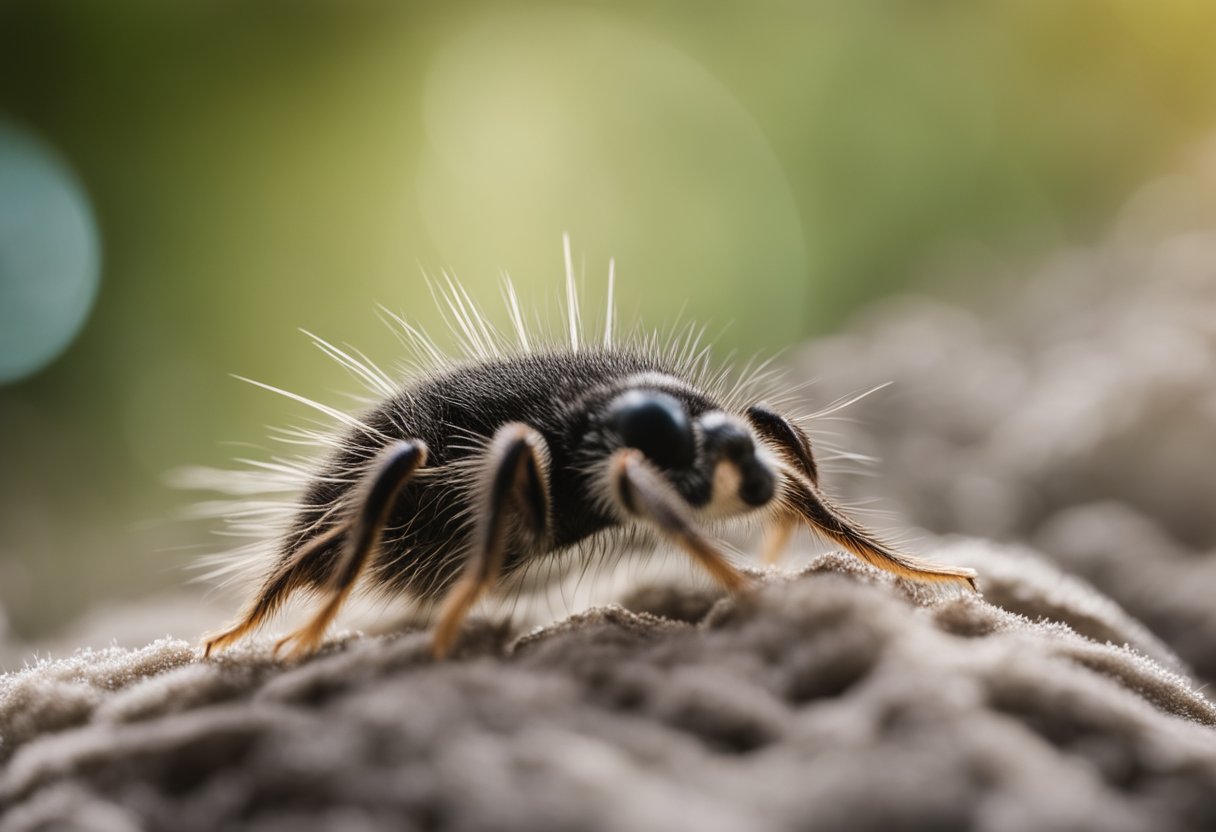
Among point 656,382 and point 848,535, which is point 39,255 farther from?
point 848,535

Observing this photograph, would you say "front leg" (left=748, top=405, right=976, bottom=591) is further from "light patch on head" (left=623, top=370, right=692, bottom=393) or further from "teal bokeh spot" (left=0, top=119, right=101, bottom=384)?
"teal bokeh spot" (left=0, top=119, right=101, bottom=384)

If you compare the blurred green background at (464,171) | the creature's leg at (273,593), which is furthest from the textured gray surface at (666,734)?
the blurred green background at (464,171)

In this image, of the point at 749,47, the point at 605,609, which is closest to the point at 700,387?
the point at 605,609

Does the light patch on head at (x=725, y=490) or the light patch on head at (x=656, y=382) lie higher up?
the light patch on head at (x=656, y=382)

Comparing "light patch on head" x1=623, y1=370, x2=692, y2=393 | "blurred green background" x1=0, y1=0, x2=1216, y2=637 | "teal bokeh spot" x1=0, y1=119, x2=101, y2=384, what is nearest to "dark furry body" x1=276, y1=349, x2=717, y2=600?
"light patch on head" x1=623, y1=370, x2=692, y2=393

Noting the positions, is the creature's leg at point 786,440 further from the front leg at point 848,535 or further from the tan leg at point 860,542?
the tan leg at point 860,542

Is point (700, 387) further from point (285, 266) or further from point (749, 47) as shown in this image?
point (749, 47)
